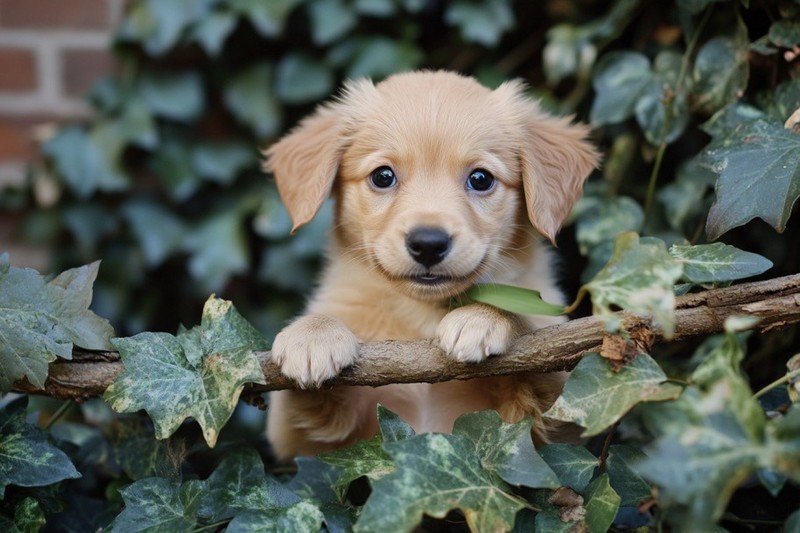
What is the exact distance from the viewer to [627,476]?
170 centimetres

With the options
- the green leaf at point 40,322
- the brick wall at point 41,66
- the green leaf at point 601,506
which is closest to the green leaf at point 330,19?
the brick wall at point 41,66

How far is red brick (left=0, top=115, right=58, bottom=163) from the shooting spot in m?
3.75

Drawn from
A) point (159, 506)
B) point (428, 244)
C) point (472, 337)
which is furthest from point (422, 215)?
point (159, 506)

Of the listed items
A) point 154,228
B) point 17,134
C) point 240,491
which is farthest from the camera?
point 17,134

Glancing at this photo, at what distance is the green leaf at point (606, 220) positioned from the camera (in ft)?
8.49

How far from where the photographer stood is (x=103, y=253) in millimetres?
3727

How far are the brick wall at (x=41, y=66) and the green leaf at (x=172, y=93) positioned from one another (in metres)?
0.36

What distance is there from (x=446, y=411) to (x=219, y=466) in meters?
0.63

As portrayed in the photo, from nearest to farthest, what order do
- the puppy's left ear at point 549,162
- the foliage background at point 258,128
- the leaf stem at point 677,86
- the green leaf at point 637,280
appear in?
the green leaf at point 637,280 < the puppy's left ear at point 549,162 < the leaf stem at point 677,86 < the foliage background at point 258,128

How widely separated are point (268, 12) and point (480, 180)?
1.51 meters

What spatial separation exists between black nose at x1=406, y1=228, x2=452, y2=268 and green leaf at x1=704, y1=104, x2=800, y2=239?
61cm

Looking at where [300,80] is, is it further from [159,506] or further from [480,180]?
[159,506]

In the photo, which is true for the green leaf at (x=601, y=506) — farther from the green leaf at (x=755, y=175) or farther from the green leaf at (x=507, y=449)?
the green leaf at (x=755, y=175)

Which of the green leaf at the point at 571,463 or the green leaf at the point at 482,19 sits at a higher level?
the green leaf at the point at 482,19
